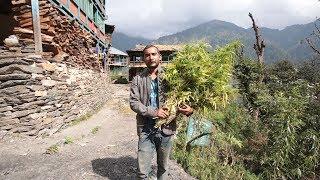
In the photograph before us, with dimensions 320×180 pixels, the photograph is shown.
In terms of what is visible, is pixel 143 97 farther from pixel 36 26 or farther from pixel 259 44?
pixel 259 44

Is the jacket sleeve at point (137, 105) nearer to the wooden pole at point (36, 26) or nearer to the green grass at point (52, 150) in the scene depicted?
the green grass at point (52, 150)

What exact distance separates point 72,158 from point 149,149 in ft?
9.74

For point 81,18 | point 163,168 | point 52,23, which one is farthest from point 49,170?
point 81,18

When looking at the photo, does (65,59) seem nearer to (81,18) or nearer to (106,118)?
(106,118)

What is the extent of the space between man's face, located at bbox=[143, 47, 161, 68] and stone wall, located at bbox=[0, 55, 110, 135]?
17.0 ft

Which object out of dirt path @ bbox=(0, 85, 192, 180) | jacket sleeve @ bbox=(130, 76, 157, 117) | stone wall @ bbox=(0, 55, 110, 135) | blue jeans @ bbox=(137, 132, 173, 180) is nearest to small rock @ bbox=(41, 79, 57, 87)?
stone wall @ bbox=(0, 55, 110, 135)

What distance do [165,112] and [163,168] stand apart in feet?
2.89

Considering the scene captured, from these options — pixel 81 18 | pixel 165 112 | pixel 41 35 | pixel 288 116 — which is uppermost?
pixel 81 18

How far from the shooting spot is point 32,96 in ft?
30.2

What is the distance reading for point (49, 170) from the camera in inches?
258

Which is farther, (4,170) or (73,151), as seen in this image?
(73,151)

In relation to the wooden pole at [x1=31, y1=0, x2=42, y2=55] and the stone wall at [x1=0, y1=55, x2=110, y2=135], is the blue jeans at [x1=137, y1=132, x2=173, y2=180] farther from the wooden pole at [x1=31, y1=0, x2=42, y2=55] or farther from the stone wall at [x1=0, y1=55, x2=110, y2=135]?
the wooden pole at [x1=31, y1=0, x2=42, y2=55]

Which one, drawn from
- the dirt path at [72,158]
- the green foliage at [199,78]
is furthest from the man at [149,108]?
the dirt path at [72,158]

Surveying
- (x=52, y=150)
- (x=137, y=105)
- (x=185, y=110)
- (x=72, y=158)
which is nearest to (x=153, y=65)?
(x=137, y=105)
